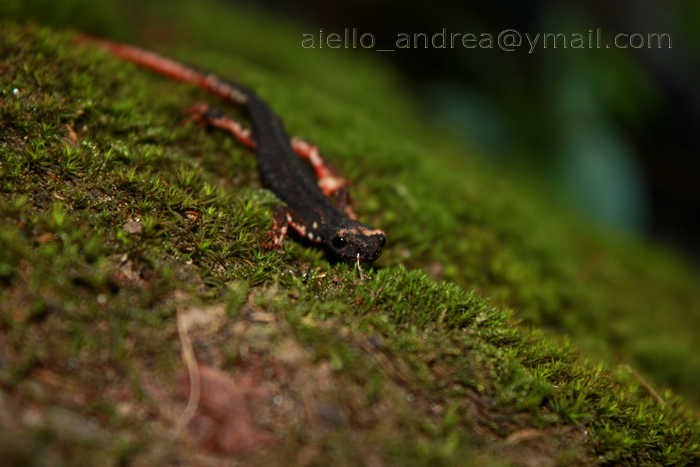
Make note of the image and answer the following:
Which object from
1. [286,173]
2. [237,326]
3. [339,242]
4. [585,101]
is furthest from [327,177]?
[585,101]

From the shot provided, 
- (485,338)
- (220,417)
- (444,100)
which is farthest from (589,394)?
(444,100)

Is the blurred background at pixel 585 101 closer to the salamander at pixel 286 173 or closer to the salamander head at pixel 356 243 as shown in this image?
the salamander at pixel 286 173

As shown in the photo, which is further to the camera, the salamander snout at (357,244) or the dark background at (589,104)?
the dark background at (589,104)

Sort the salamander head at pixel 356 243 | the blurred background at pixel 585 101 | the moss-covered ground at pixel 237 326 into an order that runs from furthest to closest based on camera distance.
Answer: the blurred background at pixel 585 101 < the salamander head at pixel 356 243 < the moss-covered ground at pixel 237 326

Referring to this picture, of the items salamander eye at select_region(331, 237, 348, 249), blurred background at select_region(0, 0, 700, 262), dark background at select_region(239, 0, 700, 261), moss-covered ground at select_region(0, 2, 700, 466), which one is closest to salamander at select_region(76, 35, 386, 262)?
salamander eye at select_region(331, 237, 348, 249)

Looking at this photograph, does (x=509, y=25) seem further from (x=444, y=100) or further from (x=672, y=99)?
(x=672, y=99)

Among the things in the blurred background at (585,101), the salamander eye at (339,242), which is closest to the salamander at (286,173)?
the salamander eye at (339,242)
